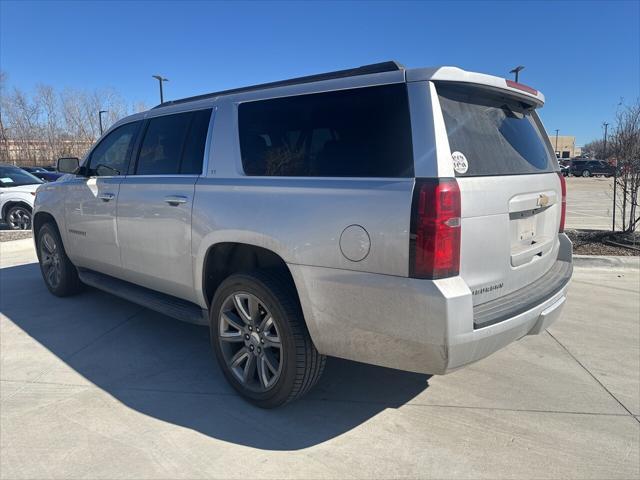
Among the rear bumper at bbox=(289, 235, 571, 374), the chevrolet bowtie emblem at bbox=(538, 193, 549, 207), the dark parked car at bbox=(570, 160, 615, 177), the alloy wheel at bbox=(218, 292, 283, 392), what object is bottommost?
the alloy wheel at bbox=(218, 292, 283, 392)

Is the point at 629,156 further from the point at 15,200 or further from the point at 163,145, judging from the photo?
the point at 15,200

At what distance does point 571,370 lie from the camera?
3607 millimetres

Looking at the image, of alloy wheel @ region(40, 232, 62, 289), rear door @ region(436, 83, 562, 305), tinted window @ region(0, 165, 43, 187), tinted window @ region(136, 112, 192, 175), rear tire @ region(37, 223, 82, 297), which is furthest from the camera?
tinted window @ region(0, 165, 43, 187)

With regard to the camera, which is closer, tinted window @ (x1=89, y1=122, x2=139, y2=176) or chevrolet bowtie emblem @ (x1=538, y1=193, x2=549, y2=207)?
chevrolet bowtie emblem @ (x1=538, y1=193, x2=549, y2=207)

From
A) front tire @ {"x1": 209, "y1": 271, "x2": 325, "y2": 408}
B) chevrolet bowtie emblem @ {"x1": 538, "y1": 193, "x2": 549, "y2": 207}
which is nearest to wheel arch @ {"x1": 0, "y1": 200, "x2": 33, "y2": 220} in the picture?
front tire @ {"x1": 209, "y1": 271, "x2": 325, "y2": 408}

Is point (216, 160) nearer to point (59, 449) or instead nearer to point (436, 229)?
point (436, 229)

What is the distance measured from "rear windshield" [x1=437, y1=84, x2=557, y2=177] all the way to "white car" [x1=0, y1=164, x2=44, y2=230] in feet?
37.1

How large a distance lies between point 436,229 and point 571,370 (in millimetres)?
2333

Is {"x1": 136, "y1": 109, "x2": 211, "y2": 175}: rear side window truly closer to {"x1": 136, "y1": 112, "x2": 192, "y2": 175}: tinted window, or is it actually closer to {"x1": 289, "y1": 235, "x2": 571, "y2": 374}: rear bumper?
{"x1": 136, "y1": 112, "x2": 192, "y2": 175}: tinted window

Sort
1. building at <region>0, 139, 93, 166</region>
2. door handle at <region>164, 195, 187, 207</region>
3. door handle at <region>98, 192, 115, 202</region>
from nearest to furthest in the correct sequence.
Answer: door handle at <region>164, 195, 187, 207</region> < door handle at <region>98, 192, 115, 202</region> < building at <region>0, 139, 93, 166</region>

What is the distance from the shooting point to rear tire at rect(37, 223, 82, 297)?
5.23 meters

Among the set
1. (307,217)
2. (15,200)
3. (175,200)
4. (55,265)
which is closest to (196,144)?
(175,200)

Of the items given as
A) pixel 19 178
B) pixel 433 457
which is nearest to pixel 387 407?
pixel 433 457

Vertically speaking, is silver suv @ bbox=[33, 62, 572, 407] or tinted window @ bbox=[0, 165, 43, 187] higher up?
tinted window @ bbox=[0, 165, 43, 187]
